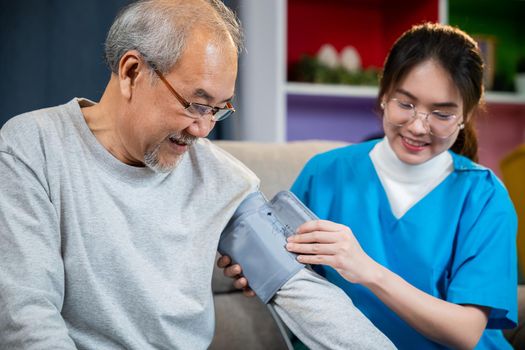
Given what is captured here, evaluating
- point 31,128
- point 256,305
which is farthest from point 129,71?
point 256,305

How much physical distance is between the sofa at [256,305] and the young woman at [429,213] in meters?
0.25

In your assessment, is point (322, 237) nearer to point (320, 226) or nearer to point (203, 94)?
point (320, 226)

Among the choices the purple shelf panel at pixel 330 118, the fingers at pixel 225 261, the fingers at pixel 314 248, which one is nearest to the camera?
the fingers at pixel 314 248

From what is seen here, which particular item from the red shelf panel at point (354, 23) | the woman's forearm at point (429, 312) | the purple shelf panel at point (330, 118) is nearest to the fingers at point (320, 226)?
the woman's forearm at point (429, 312)

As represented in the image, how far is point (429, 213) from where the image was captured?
1.57 m

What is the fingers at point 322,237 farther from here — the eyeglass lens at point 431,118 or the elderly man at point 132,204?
the eyeglass lens at point 431,118

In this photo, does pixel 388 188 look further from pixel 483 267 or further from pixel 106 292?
pixel 106 292

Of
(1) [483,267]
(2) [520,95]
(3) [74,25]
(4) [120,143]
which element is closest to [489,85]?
(2) [520,95]

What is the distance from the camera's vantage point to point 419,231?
1553mm

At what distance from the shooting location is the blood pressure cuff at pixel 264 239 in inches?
52.7

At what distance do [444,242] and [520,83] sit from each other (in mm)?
2552

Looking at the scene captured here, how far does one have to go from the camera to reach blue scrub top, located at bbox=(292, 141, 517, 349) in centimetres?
146

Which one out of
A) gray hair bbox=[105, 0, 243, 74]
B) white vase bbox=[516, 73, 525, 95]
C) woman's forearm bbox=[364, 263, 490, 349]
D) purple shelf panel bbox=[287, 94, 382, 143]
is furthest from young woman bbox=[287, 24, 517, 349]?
white vase bbox=[516, 73, 525, 95]

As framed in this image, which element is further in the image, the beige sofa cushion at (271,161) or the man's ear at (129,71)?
the beige sofa cushion at (271,161)
